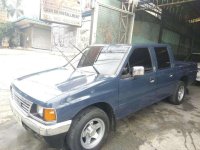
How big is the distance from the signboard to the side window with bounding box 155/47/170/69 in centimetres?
590

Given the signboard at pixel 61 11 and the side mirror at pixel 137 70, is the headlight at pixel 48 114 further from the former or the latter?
the signboard at pixel 61 11

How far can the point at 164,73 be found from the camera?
4680 mm

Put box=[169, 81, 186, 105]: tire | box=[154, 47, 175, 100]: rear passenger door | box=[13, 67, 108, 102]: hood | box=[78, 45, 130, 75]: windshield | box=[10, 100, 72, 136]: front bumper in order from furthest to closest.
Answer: box=[169, 81, 186, 105]: tire
box=[154, 47, 175, 100]: rear passenger door
box=[78, 45, 130, 75]: windshield
box=[13, 67, 108, 102]: hood
box=[10, 100, 72, 136]: front bumper

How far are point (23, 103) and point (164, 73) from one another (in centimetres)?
331

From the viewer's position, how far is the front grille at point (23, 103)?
9.08ft

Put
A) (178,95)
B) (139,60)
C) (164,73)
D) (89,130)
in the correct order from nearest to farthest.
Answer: (89,130)
(139,60)
(164,73)
(178,95)

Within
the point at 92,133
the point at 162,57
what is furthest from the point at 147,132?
the point at 162,57

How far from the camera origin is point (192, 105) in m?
6.01

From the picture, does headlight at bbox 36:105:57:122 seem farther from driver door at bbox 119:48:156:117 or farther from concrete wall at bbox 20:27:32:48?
concrete wall at bbox 20:27:32:48

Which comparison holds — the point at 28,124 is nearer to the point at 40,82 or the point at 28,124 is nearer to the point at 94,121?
the point at 40,82

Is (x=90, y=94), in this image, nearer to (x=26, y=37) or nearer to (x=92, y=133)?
(x=92, y=133)

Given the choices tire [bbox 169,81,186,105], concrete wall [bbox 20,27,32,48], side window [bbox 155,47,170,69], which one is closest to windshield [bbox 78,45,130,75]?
side window [bbox 155,47,170,69]

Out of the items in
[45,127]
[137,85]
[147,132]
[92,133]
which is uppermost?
[137,85]

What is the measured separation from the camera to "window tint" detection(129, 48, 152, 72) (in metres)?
3.81
